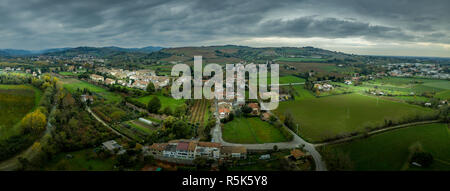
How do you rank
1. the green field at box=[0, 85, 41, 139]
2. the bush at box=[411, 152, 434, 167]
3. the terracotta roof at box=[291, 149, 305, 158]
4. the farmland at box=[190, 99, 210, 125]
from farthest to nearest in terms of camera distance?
the farmland at box=[190, 99, 210, 125]
the green field at box=[0, 85, 41, 139]
the terracotta roof at box=[291, 149, 305, 158]
the bush at box=[411, 152, 434, 167]

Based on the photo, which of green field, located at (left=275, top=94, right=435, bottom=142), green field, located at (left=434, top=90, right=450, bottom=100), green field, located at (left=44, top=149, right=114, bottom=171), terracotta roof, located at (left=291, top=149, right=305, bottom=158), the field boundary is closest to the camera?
green field, located at (left=44, top=149, right=114, bottom=171)

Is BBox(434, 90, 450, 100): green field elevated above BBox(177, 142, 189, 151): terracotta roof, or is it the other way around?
BBox(434, 90, 450, 100): green field

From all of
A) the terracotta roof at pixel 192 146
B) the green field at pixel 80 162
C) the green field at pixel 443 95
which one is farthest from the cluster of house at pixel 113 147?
the green field at pixel 443 95

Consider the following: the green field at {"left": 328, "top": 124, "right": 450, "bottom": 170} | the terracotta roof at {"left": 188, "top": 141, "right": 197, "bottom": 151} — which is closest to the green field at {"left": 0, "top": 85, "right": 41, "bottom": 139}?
the terracotta roof at {"left": 188, "top": 141, "right": 197, "bottom": 151}

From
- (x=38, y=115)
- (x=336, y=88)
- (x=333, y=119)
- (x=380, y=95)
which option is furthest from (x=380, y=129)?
(x=38, y=115)

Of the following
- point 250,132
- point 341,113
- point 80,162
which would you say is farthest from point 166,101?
point 341,113

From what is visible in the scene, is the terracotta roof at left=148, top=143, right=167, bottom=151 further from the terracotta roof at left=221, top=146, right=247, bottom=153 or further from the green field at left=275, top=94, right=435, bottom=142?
the green field at left=275, top=94, right=435, bottom=142
